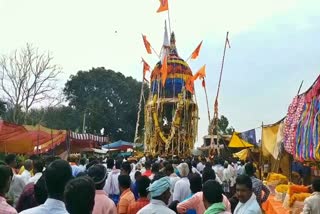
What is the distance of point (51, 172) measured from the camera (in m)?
3.62

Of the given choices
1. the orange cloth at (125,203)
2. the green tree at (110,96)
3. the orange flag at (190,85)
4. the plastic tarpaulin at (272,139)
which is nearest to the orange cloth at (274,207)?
the plastic tarpaulin at (272,139)

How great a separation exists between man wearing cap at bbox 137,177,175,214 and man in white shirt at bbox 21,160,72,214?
1276mm

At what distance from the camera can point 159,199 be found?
15.7 ft

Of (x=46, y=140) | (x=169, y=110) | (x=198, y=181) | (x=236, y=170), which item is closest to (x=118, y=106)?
(x=169, y=110)

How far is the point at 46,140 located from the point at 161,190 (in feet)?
66.1

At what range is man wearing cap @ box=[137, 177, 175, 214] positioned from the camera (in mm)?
4660

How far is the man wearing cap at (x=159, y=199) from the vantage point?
15.3 ft

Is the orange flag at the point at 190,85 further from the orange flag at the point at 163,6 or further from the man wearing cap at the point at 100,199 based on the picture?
the man wearing cap at the point at 100,199

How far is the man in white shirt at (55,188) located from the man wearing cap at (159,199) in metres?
1.28

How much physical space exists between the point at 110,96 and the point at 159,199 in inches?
1988

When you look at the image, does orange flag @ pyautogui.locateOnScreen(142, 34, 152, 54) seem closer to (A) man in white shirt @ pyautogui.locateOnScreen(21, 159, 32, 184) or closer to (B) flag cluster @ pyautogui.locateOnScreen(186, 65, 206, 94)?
(B) flag cluster @ pyautogui.locateOnScreen(186, 65, 206, 94)

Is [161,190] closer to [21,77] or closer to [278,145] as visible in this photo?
[278,145]

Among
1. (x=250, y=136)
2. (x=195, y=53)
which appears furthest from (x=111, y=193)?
(x=195, y=53)

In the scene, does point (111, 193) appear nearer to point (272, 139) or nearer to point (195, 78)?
point (272, 139)
